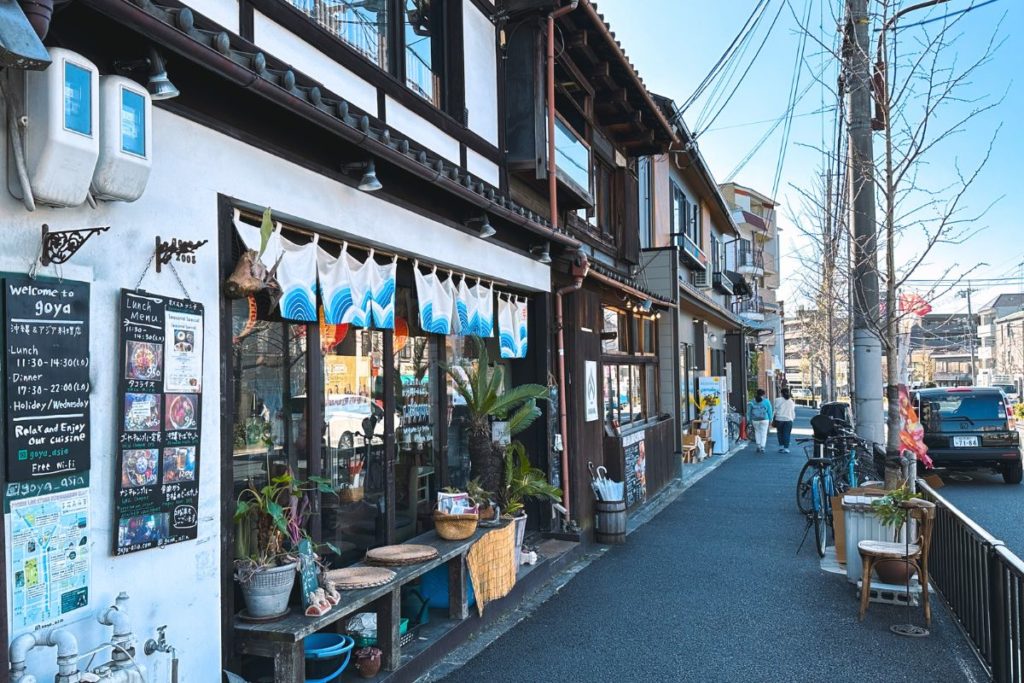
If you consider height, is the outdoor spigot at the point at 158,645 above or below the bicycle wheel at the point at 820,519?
above

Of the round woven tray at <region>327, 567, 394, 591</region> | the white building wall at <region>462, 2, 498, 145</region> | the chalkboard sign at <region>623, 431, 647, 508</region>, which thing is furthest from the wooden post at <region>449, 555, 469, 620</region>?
the chalkboard sign at <region>623, 431, 647, 508</region>

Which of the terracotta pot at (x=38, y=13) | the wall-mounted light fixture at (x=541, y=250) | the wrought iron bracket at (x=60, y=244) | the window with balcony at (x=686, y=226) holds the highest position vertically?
the window with balcony at (x=686, y=226)

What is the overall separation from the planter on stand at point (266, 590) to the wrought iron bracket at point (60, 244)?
2033 millimetres

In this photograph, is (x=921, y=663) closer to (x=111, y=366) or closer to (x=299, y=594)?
(x=299, y=594)

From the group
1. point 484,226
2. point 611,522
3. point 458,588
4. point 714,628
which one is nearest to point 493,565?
point 458,588

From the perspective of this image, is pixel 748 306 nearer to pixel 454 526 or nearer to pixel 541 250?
pixel 541 250

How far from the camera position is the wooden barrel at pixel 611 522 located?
1004cm

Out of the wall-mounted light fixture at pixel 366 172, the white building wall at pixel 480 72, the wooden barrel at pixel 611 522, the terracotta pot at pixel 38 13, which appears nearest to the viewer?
the terracotta pot at pixel 38 13

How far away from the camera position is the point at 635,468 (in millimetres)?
12383

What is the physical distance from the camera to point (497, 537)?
694 centimetres

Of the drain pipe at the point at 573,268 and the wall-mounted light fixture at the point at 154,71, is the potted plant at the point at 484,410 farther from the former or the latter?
the wall-mounted light fixture at the point at 154,71

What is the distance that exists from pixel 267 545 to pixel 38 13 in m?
2.98

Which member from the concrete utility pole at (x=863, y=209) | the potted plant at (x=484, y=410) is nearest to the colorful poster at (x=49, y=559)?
the potted plant at (x=484, y=410)

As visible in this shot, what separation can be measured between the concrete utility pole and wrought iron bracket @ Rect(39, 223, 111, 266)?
286 inches
